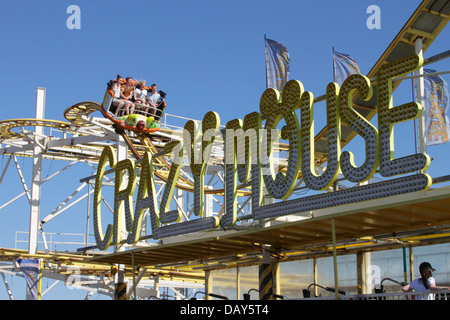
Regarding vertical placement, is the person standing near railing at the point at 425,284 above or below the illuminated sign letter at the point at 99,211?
below

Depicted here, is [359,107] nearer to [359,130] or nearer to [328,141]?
[328,141]

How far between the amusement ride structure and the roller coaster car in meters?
0.09

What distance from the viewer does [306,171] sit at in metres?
14.5

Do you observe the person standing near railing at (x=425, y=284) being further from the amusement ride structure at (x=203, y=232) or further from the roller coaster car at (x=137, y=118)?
the roller coaster car at (x=137, y=118)

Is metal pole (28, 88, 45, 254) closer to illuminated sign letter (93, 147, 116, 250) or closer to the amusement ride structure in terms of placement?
the amusement ride structure

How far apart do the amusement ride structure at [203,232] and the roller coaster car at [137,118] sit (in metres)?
0.09

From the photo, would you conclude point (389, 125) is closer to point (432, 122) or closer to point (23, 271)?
point (432, 122)

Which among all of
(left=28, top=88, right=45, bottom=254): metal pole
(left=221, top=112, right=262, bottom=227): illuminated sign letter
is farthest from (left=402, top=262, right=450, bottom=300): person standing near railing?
(left=28, top=88, right=45, bottom=254): metal pole

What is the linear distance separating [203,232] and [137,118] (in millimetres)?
8266

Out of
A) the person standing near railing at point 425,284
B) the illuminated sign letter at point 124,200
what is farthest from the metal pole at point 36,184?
the person standing near railing at point 425,284

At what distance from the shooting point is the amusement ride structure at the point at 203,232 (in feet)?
42.9

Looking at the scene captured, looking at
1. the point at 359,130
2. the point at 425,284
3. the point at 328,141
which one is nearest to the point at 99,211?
the point at 328,141
